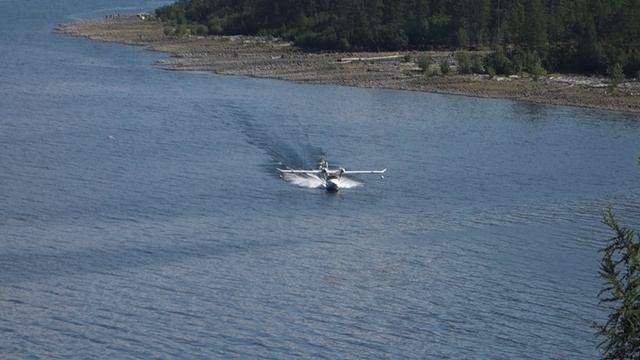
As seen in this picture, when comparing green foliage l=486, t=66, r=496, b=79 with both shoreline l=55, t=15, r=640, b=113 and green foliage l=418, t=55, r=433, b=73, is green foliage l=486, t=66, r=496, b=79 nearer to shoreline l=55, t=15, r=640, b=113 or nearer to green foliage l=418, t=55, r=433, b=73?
shoreline l=55, t=15, r=640, b=113

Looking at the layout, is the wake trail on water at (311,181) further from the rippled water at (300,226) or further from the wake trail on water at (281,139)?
the wake trail on water at (281,139)

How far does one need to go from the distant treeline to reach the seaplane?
113ft

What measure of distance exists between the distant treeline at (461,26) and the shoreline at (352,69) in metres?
2.06

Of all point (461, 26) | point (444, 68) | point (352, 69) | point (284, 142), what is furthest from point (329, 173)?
point (461, 26)

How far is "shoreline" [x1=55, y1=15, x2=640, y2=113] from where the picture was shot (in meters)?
80.1

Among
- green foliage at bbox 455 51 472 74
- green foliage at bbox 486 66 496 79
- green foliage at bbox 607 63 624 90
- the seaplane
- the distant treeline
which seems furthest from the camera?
green foliage at bbox 455 51 472 74

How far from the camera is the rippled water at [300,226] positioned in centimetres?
3425

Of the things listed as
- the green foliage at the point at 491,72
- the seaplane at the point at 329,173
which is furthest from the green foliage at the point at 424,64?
the seaplane at the point at 329,173

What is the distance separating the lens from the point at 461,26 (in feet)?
338

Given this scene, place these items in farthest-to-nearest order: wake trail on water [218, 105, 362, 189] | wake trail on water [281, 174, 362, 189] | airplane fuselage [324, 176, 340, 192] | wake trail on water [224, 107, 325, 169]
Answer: wake trail on water [224, 107, 325, 169] < wake trail on water [218, 105, 362, 189] < wake trail on water [281, 174, 362, 189] < airplane fuselage [324, 176, 340, 192]

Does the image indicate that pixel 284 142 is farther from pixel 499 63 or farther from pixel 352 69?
pixel 352 69

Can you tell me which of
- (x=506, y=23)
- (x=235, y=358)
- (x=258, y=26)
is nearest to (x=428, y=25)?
(x=506, y=23)

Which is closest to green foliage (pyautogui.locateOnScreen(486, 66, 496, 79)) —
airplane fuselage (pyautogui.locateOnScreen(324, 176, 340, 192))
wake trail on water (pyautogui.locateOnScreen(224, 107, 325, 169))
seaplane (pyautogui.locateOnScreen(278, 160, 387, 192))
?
wake trail on water (pyautogui.locateOnScreen(224, 107, 325, 169))

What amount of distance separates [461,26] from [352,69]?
43.5ft
